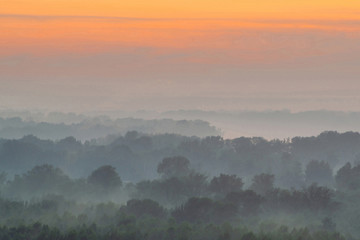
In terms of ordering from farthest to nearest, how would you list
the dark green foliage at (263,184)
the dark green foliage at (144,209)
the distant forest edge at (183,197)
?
1. the dark green foliage at (263,184)
2. the dark green foliage at (144,209)
3. the distant forest edge at (183,197)

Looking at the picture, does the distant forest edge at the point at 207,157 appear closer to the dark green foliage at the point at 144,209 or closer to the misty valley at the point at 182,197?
the misty valley at the point at 182,197

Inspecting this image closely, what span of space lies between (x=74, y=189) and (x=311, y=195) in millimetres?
37450

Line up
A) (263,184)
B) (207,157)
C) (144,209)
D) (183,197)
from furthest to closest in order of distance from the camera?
(207,157) < (263,184) < (183,197) < (144,209)

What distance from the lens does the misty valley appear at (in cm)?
6969

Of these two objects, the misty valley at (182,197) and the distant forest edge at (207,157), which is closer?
the misty valley at (182,197)

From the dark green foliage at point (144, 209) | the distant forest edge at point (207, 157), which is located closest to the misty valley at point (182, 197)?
the dark green foliage at point (144, 209)

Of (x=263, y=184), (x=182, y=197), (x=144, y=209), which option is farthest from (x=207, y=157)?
(x=144, y=209)

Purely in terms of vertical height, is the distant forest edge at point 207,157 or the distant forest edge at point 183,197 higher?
the distant forest edge at point 207,157

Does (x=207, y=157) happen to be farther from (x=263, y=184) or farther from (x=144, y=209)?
(x=144, y=209)

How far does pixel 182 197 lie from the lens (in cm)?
10731

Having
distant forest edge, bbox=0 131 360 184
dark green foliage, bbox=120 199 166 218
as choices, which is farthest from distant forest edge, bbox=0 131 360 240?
distant forest edge, bbox=0 131 360 184

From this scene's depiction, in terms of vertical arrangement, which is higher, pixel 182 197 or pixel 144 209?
pixel 182 197

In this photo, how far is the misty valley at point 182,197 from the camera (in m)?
69.7

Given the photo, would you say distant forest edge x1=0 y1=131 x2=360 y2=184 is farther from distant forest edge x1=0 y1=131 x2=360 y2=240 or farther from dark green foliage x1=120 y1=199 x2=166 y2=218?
dark green foliage x1=120 y1=199 x2=166 y2=218
